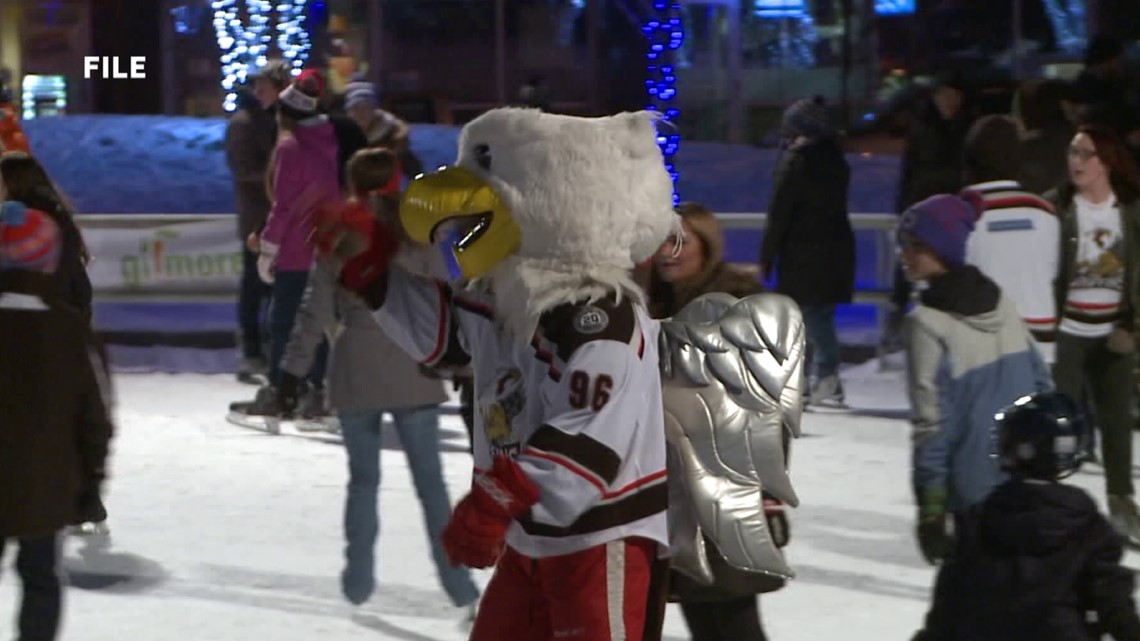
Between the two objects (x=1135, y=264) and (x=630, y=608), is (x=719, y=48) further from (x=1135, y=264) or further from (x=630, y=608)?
(x=630, y=608)

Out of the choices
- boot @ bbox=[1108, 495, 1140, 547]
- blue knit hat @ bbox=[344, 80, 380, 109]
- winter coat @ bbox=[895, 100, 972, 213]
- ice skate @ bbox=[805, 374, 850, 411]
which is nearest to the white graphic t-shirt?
boot @ bbox=[1108, 495, 1140, 547]

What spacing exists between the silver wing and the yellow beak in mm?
551

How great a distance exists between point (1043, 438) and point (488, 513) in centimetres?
98

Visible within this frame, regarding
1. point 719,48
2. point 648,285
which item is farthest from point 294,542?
point 719,48

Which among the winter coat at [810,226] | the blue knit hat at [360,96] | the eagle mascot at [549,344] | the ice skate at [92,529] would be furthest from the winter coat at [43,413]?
the winter coat at [810,226]

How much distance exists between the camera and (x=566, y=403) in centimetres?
309

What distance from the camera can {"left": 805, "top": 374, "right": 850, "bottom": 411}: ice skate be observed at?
30.3ft

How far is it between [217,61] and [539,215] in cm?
1917

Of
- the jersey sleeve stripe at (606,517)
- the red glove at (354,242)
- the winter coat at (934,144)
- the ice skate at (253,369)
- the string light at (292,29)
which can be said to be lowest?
the ice skate at (253,369)

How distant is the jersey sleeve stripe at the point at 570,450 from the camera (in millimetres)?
3055

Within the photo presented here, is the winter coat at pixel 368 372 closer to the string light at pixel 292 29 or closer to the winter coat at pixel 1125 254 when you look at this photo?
the winter coat at pixel 1125 254

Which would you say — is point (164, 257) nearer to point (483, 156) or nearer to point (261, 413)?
point (261, 413)

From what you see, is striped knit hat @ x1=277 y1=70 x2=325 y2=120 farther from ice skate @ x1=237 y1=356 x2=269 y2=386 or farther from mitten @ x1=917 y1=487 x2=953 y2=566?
mitten @ x1=917 y1=487 x2=953 y2=566

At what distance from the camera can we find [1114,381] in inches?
246
